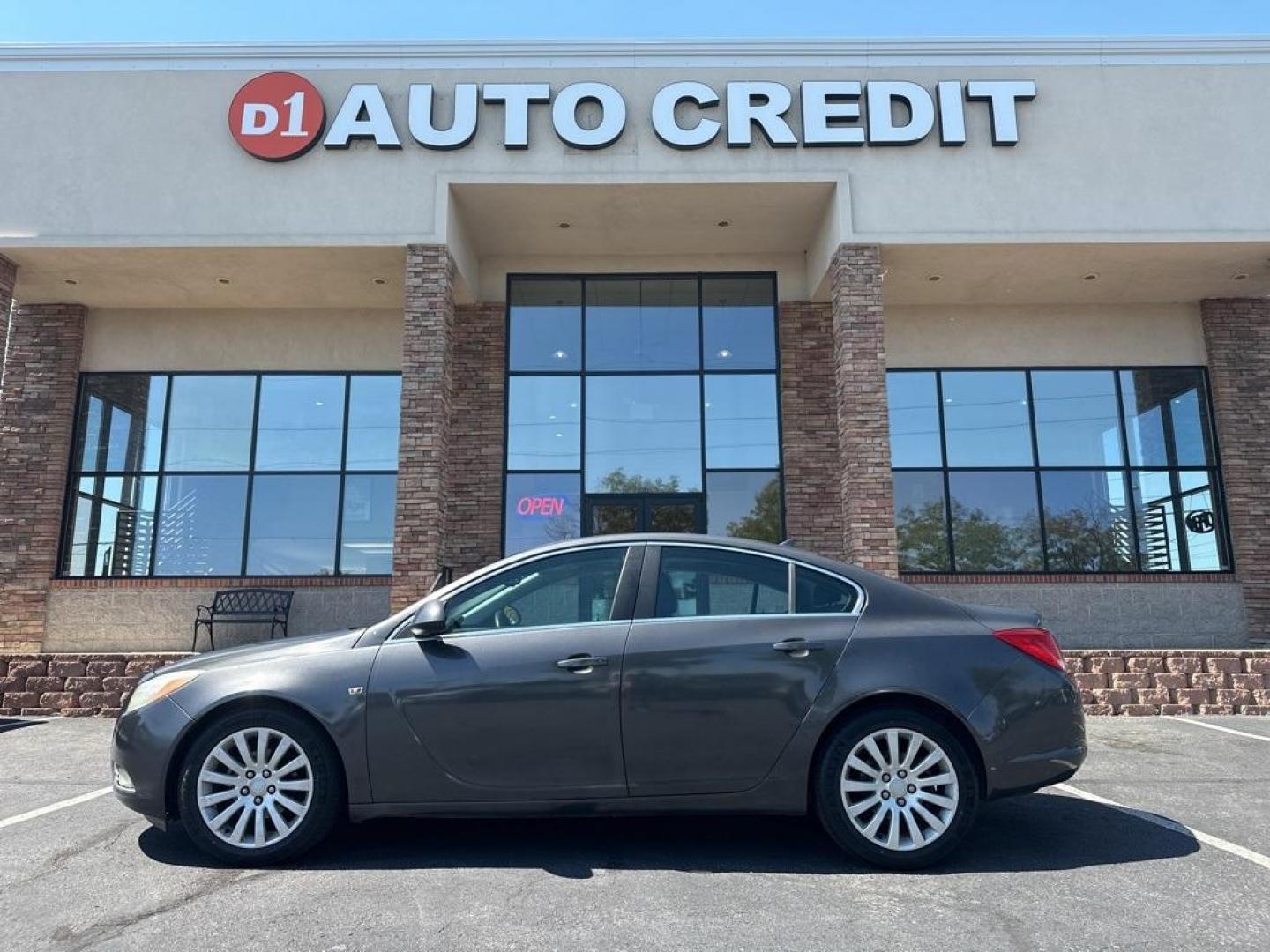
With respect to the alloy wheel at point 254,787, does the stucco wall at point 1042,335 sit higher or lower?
higher

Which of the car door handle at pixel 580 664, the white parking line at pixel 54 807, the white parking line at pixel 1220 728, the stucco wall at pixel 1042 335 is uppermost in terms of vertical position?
the stucco wall at pixel 1042 335

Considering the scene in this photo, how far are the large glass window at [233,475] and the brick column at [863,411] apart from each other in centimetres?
681

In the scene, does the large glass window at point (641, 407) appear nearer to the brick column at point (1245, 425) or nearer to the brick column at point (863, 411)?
the brick column at point (863, 411)

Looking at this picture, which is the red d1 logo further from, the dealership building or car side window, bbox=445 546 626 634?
car side window, bbox=445 546 626 634

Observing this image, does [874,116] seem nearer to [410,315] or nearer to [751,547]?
[410,315]

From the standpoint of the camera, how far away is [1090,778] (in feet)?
19.4

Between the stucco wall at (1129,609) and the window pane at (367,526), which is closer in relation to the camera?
the stucco wall at (1129,609)

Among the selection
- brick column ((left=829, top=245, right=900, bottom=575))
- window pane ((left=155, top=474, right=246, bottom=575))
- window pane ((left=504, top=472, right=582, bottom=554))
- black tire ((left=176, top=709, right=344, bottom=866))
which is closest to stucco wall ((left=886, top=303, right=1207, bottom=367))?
brick column ((left=829, top=245, right=900, bottom=575))

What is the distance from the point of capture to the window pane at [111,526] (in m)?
12.9

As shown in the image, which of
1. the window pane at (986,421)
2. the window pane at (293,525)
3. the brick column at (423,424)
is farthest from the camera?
the window pane at (986,421)

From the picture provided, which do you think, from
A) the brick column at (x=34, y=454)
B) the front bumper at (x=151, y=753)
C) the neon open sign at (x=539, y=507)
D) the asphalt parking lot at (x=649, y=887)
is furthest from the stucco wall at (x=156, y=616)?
the front bumper at (x=151, y=753)

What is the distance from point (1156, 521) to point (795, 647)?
460 inches

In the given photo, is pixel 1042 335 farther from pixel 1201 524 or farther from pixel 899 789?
pixel 899 789

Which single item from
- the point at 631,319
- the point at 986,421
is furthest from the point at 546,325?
the point at 986,421
